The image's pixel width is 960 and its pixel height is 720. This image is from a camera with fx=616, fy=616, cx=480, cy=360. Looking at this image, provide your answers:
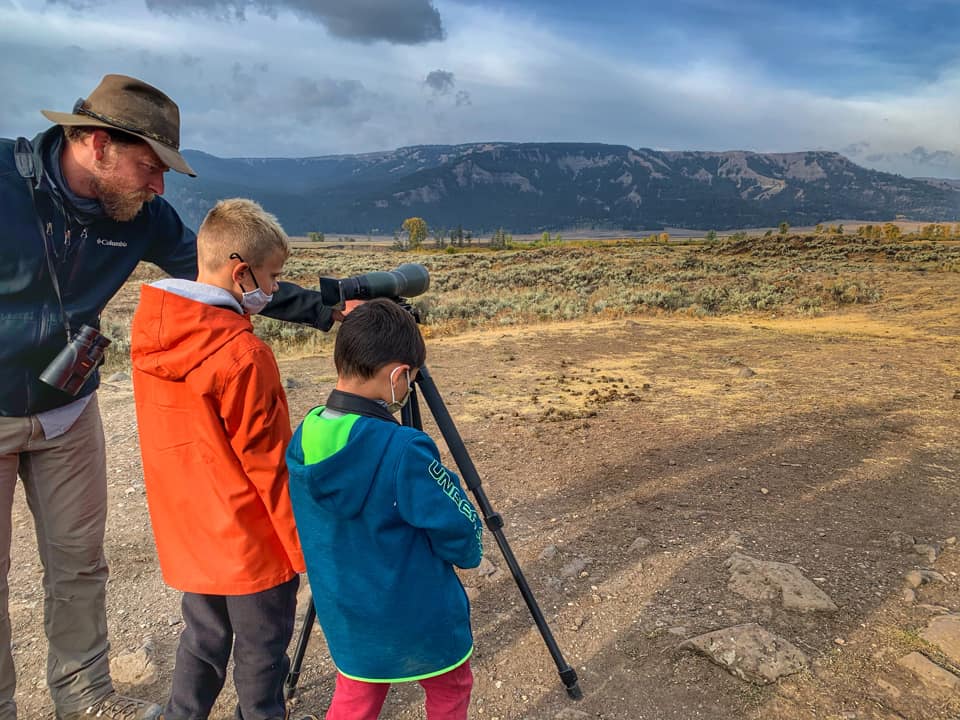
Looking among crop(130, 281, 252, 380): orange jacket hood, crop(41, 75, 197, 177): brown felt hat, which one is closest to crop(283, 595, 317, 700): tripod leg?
crop(130, 281, 252, 380): orange jacket hood

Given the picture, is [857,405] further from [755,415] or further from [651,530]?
[651,530]

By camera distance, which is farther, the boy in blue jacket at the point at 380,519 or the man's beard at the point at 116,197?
the man's beard at the point at 116,197

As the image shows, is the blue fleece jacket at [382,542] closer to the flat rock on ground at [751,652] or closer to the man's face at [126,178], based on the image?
the man's face at [126,178]

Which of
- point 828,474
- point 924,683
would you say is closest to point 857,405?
point 828,474

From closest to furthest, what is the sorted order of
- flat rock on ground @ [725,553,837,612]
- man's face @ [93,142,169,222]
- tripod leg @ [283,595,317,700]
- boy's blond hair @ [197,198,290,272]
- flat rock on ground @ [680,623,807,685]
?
1. boy's blond hair @ [197,198,290,272]
2. man's face @ [93,142,169,222]
3. tripod leg @ [283,595,317,700]
4. flat rock on ground @ [680,623,807,685]
5. flat rock on ground @ [725,553,837,612]

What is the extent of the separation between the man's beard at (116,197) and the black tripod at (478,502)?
112 cm

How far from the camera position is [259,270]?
76.3 inches

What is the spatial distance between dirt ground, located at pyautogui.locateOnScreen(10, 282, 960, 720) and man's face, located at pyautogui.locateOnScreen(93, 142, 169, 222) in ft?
6.42

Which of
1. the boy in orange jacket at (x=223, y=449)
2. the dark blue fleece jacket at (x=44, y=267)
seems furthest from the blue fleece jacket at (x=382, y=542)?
the dark blue fleece jacket at (x=44, y=267)

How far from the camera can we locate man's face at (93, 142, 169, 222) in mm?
1976

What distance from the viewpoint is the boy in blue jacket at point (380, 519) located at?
1487 mm

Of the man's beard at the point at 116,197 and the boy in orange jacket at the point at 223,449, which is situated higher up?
the man's beard at the point at 116,197

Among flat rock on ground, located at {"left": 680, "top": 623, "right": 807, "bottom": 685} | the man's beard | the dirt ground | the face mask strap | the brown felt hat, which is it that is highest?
the brown felt hat

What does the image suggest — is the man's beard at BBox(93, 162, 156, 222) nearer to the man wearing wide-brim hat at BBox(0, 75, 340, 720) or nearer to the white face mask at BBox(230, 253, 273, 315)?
the man wearing wide-brim hat at BBox(0, 75, 340, 720)
